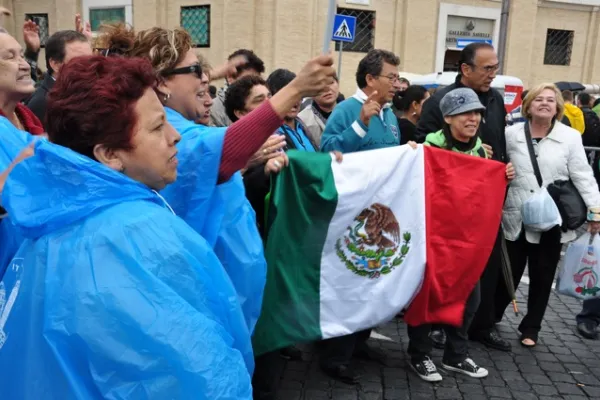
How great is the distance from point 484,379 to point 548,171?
1635 mm

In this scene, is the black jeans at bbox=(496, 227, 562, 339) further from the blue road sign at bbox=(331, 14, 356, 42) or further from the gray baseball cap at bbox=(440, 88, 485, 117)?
the blue road sign at bbox=(331, 14, 356, 42)

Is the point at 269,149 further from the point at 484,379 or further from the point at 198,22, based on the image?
the point at 198,22

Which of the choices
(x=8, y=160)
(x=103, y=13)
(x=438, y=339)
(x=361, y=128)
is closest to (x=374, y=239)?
(x=361, y=128)

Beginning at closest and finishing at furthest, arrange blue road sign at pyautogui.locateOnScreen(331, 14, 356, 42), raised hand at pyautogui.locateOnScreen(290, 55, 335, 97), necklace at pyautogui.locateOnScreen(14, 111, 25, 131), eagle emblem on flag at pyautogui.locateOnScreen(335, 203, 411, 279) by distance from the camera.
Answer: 1. raised hand at pyautogui.locateOnScreen(290, 55, 335, 97)
2. necklace at pyautogui.locateOnScreen(14, 111, 25, 131)
3. eagle emblem on flag at pyautogui.locateOnScreen(335, 203, 411, 279)
4. blue road sign at pyautogui.locateOnScreen(331, 14, 356, 42)

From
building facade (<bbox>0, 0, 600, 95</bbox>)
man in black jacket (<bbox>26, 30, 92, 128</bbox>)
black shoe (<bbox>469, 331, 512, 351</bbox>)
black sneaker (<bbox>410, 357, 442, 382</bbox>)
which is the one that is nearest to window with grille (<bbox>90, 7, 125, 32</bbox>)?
building facade (<bbox>0, 0, 600, 95</bbox>)

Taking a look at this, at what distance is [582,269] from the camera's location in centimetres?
443

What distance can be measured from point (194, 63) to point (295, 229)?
4.34 feet

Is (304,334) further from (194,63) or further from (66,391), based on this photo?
(66,391)

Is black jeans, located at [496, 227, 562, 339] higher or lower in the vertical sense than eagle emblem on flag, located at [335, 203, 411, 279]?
lower

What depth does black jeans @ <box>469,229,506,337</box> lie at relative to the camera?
4227 mm

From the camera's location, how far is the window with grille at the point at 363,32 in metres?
20.8

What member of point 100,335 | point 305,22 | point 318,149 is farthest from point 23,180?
point 305,22

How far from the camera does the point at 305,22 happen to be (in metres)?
19.5

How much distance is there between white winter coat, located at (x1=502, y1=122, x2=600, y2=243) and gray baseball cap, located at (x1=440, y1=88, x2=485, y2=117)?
0.77 m
